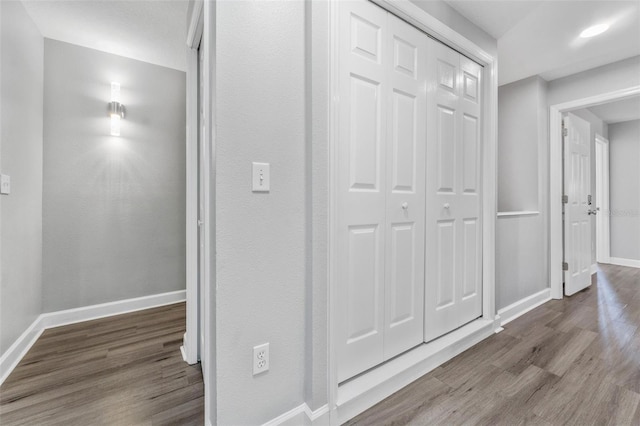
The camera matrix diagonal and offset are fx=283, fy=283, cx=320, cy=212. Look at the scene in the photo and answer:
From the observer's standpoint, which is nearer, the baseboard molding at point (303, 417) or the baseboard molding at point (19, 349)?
the baseboard molding at point (303, 417)

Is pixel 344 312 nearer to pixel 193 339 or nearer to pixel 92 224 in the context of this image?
pixel 193 339

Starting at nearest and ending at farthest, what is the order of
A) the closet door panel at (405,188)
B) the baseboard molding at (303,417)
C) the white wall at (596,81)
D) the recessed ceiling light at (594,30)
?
the baseboard molding at (303,417), the closet door panel at (405,188), the recessed ceiling light at (594,30), the white wall at (596,81)

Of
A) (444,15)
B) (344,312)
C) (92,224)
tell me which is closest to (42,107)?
(92,224)

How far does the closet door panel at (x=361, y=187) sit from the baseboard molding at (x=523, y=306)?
1.53 metres

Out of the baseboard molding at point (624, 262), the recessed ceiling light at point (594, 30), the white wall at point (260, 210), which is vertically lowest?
the baseboard molding at point (624, 262)

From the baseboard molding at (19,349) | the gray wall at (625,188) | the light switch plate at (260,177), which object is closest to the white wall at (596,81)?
the gray wall at (625,188)

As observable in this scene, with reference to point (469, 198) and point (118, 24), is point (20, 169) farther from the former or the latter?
point (469, 198)

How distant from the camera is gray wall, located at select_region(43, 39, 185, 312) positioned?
8.00 ft

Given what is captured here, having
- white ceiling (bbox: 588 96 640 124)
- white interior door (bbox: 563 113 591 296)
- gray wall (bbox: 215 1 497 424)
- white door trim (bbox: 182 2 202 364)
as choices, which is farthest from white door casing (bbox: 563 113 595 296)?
white door trim (bbox: 182 2 202 364)

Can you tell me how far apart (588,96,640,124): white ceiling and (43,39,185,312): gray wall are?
217 inches

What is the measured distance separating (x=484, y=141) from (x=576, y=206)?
2.03 meters

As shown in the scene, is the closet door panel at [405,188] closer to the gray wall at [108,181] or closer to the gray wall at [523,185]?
the gray wall at [523,185]

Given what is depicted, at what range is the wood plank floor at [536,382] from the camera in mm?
1387

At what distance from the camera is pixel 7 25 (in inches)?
71.2
